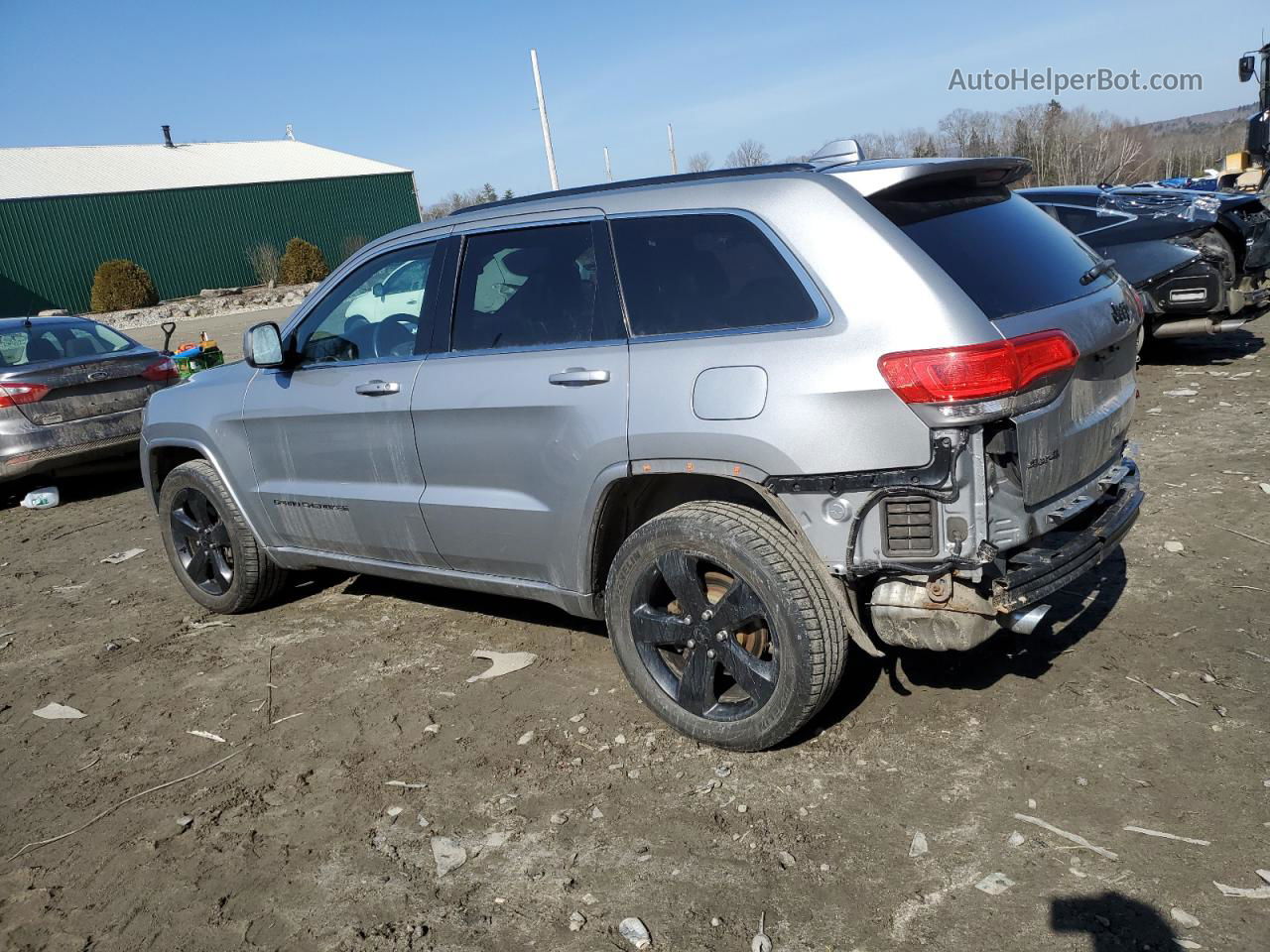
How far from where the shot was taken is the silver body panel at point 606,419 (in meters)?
2.97

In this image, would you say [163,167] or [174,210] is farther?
[163,167]

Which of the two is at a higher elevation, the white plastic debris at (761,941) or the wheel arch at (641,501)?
the wheel arch at (641,501)

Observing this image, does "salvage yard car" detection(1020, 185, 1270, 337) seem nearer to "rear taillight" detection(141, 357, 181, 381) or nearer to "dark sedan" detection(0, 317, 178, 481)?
"rear taillight" detection(141, 357, 181, 381)

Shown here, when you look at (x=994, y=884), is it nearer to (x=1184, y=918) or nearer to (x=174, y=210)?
(x=1184, y=918)

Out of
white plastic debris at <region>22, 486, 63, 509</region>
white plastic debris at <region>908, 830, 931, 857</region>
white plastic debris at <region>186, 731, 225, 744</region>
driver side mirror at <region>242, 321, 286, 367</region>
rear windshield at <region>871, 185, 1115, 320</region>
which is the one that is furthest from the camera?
white plastic debris at <region>22, 486, 63, 509</region>

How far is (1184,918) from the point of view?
248 cm

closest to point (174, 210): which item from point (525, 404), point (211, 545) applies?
point (211, 545)

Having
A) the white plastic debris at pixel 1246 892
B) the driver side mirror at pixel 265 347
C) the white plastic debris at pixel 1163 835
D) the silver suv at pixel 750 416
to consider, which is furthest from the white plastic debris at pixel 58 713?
the white plastic debris at pixel 1246 892

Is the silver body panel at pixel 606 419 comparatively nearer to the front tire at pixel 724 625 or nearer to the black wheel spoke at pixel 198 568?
the front tire at pixel 724 625

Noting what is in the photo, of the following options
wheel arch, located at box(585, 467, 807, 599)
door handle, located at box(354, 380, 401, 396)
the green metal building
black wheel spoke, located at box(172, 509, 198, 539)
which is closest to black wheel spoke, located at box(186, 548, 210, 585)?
black wheel spoke, located at box(172, 509, 198, 539)

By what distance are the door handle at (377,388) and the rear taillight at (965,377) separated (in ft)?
7.04

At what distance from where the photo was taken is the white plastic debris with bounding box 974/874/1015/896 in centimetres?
267

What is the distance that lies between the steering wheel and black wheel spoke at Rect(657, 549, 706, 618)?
156cm

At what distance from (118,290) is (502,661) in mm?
35854
